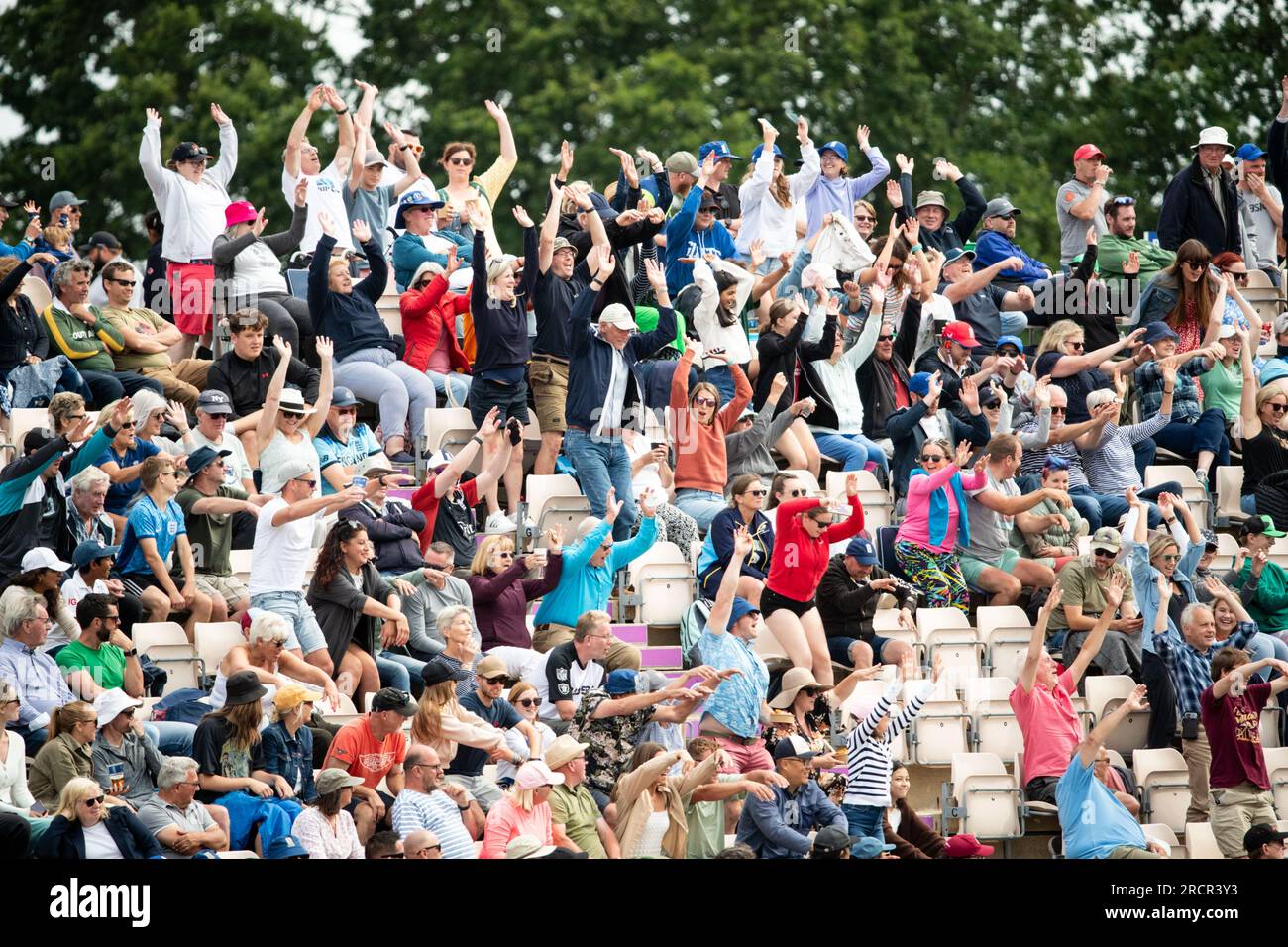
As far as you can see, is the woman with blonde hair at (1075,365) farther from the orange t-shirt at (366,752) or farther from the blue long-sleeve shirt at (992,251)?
the orange t-shirt at (366,752)

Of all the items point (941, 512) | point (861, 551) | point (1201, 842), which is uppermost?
point (941, 512)

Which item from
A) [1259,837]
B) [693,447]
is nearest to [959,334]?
[693,447]

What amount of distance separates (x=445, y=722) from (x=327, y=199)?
5.98 metres

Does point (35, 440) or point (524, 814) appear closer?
point (524, 814)

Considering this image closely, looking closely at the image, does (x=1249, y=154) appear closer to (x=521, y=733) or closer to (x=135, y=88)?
(x=521, y=733)

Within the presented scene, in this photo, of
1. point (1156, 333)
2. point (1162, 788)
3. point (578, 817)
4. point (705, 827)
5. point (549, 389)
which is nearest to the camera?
point (578, 817)

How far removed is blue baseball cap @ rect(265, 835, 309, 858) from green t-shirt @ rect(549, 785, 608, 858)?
1.30 meters

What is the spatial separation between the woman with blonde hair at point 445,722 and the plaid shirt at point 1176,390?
6.77 m

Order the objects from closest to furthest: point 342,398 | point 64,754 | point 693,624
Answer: point 64,754, point 693,624, point 342,398

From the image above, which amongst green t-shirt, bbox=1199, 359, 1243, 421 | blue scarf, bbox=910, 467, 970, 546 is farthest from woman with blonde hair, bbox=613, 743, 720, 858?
green t-shirt, bbox=1199, 359, 1243, 421

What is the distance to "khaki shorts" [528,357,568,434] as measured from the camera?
51.8 feet

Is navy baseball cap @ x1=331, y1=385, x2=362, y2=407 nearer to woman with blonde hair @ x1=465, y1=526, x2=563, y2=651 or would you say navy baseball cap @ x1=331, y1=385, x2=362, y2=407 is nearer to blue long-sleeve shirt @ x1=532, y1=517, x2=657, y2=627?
woman with blonde hair @ x1=465, y1=526, x2=563, y2=651

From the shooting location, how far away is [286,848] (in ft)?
38.4
